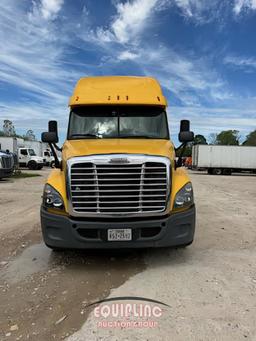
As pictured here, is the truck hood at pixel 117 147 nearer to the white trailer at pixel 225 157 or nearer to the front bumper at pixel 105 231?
the front bumper at pixel 105 231

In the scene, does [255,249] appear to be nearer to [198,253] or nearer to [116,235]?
[198,253]

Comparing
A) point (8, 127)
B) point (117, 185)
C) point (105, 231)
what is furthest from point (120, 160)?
point (8, 127)

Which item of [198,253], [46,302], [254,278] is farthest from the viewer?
[198,253]

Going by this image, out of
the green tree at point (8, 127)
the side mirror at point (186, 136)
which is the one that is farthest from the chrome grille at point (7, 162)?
the green tree at point (8, 127)

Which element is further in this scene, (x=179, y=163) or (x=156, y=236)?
(x=179, y=163)

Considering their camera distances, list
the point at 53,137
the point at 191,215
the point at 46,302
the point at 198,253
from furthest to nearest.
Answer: the point at 53,137 < the point at 198,253 < the point at 191,215 < the point at 46,302

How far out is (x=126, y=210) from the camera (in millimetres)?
5137

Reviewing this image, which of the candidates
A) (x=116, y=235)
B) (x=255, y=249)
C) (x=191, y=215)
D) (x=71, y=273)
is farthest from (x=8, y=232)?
(x=255, y=249)

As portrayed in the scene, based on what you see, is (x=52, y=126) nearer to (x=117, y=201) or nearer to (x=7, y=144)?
(x=117, y=201)

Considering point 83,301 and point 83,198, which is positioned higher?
point 83,198

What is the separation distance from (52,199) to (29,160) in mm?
36237

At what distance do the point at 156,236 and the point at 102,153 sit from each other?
1.39 metres

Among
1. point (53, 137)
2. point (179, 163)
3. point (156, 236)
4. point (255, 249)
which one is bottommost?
point (255, 249)

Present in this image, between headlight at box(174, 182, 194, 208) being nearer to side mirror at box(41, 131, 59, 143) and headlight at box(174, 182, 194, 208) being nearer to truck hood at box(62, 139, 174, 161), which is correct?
truck hood at box(62, 139, 174, 161)
